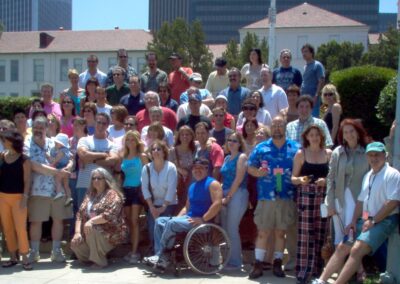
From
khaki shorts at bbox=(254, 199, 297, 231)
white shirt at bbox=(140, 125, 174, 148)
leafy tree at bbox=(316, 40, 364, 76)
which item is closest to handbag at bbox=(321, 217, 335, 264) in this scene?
khaki shorts at bbox=(254, 199, 297, 231)

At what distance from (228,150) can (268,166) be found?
0.95 metres

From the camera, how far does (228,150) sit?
8.42 meters

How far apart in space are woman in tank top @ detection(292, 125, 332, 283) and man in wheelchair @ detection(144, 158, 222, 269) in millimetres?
1083

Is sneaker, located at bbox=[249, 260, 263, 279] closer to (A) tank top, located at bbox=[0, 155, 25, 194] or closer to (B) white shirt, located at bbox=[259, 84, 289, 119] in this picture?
(A) tank top, located at bbox=[0, 155, 25, 194]

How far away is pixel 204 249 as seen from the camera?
25.6 ft

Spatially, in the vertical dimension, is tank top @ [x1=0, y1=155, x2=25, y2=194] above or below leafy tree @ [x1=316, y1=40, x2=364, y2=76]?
below

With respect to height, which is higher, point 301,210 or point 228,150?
point 228,150

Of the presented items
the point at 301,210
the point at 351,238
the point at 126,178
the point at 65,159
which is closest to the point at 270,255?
the point at 301,210

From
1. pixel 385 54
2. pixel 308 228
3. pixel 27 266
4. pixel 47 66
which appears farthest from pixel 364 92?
pixel 47 66

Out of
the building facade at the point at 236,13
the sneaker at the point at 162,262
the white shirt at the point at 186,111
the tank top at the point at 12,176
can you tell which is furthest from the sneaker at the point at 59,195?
the building facade at the point at 236,13

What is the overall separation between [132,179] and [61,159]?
109 centimetres

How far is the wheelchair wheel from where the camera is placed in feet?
25.4

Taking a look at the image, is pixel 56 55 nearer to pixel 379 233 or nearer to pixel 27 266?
pixel 27 266

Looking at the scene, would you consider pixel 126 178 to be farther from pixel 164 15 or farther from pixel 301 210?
pixel 164 15
